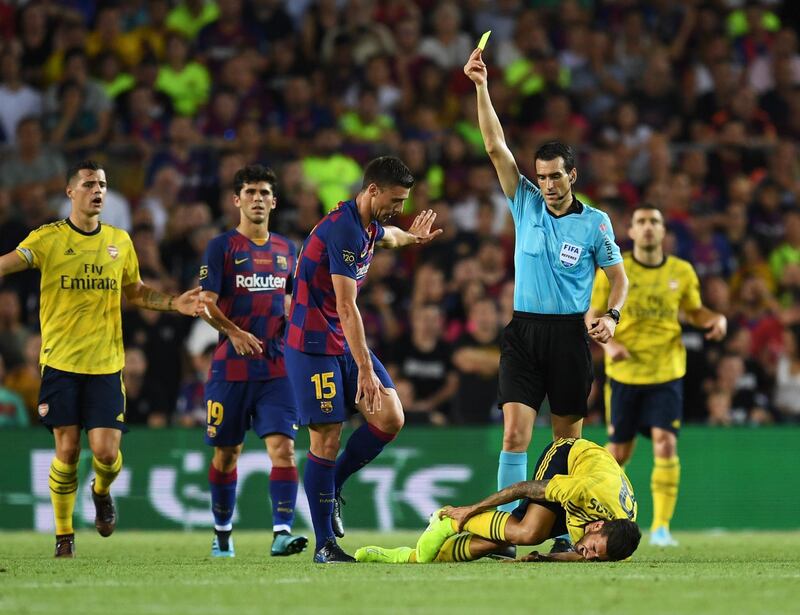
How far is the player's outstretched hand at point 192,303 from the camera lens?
9812mm

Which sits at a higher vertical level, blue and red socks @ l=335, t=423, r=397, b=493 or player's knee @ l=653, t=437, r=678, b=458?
blue and red socks @ l=335, t=423, r=397, b=493

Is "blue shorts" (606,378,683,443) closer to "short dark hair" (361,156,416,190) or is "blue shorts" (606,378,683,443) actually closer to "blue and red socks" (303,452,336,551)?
"blue and red socks" (303,452,336,551)

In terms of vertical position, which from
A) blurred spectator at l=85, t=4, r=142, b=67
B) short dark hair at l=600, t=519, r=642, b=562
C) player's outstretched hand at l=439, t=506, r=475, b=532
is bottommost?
short dark hair at l=600, t=519, r=642, b=562

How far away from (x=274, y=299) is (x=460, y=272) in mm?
5896

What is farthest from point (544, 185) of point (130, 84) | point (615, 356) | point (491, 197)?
point (130, 84)

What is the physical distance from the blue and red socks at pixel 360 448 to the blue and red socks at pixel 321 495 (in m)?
0.33

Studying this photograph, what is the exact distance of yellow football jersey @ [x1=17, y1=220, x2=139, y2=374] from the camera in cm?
998

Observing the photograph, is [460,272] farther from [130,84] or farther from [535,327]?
[535,327]

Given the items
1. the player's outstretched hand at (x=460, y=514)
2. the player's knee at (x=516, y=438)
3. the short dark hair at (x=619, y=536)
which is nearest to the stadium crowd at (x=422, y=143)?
the player's knee at (x=516, y=438)

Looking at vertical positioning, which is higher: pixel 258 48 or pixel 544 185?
pixel 258 48

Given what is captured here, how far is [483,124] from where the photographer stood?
30.2 ft

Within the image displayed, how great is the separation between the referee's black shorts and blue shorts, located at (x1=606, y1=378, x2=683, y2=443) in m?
2.89

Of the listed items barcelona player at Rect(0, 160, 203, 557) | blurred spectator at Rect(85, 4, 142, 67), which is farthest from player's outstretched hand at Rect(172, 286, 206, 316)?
blurred spectator at Rect(85, 4, 142, 67)

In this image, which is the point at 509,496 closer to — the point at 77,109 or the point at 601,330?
the point at 601,330
